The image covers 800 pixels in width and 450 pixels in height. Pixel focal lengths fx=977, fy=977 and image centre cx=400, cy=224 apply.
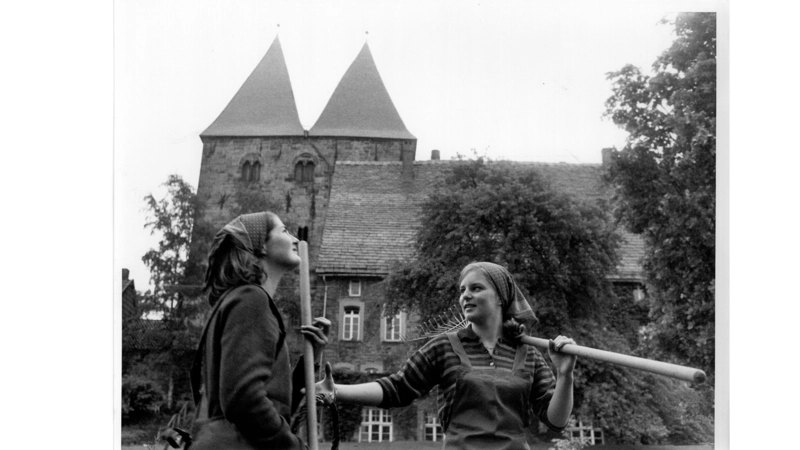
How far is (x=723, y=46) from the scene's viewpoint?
7.84 m

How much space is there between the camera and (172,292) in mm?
11156

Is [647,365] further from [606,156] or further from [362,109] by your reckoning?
[362,109]

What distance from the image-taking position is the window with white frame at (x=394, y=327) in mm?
12695

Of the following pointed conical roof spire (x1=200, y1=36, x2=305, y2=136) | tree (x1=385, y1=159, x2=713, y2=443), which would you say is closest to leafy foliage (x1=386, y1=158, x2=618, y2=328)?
tree (x1=385, y1=159, x2=713, y2=443)

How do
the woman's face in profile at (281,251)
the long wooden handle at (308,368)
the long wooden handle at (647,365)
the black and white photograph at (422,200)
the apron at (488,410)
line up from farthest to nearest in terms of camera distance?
the black and white photograph at (422,200) < the apron at (488,410) < the woman's face in profile at (281,251) < the long wooden handle at (308,368) < the long wooden handle at (647,365)

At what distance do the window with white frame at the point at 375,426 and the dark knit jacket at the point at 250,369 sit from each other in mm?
9019

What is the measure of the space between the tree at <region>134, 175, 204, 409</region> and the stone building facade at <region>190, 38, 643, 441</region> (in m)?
0.38

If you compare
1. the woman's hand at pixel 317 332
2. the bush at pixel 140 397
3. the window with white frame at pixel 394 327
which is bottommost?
the bush at pixel 140 397

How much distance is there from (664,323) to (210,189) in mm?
5739

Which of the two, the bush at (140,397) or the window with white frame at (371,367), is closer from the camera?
the bush at (140,397)

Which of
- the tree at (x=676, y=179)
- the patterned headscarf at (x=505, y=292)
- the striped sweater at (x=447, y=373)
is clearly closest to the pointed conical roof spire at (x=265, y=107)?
the tree at (x=676, y=179)

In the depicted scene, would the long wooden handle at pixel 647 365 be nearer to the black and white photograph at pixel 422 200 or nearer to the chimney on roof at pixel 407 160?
the black and white photograph at pixel 422 200

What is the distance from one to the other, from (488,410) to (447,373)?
0.25 meters

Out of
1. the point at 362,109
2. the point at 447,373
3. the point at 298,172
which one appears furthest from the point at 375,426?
the point at 447,373
